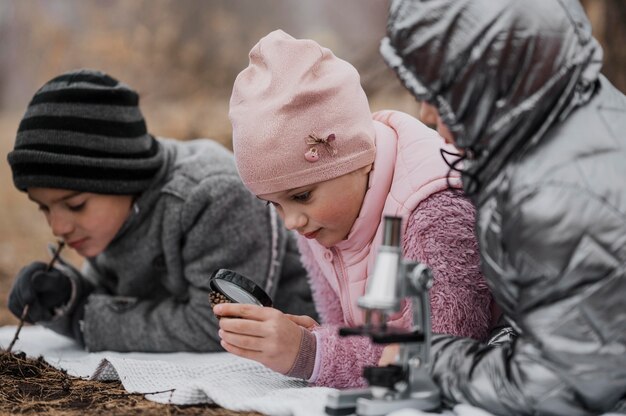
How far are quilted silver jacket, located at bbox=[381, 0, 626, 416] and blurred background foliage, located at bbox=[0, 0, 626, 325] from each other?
132 inches

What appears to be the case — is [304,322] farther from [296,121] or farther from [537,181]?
[537,181]

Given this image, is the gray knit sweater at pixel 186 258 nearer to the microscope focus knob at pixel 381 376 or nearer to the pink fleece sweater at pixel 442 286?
the pink fleece sweater at pixel 442 286

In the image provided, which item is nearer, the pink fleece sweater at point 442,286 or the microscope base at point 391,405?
the microscope base at point 391,405

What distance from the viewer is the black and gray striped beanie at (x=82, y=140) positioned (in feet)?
7.04

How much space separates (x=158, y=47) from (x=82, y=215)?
292cm

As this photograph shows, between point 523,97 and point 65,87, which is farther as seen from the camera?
point 65,87

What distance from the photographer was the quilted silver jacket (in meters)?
1.24

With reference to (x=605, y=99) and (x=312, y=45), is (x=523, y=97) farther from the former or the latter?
(x=312, y=45)

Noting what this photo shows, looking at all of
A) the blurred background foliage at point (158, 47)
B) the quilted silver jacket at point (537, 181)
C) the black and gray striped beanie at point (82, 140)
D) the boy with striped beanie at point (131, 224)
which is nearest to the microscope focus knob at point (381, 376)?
the quilted silver jacket at point (537, 181)

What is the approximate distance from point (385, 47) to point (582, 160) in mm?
368

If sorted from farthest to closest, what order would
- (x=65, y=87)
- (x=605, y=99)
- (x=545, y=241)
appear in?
(x=65, y=87)
(x=605, y=99)
(x=545, y=241)

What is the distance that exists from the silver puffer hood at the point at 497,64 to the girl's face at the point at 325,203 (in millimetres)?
406

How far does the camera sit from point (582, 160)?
1.28 metres

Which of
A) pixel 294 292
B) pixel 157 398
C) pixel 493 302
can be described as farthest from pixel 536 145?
pixel 294 292
